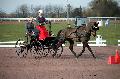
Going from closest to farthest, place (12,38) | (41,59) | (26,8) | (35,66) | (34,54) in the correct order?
1. (26,8)
2. (35,66)
3. (41,59)
4. (34,54)
5. (12,38)

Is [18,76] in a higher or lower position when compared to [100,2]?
lower

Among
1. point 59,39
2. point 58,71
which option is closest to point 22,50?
point 59,39

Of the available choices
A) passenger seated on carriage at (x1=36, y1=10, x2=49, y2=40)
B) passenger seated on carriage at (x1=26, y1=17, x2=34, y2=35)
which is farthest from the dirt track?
passenger seated on carriage at (x1=26, y1=17, x2=34, y2=35)

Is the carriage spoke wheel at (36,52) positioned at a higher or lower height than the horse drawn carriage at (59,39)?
lower

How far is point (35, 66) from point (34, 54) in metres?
3.40

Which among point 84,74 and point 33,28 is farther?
point 33,28

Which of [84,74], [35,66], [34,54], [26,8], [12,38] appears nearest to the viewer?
[26,8]

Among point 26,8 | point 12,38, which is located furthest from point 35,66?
point 12,38

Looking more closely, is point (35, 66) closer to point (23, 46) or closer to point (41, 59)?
point (41, 59)

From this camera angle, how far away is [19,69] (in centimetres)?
1052

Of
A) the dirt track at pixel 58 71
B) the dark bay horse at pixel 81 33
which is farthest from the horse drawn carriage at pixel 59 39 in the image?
the dirt track at pixel 58 71

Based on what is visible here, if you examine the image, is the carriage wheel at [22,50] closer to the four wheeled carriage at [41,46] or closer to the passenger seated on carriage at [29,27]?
the four wheeled carriage at [41,46]

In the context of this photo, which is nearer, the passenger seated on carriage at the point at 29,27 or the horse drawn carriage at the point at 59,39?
the passenger seated on carriage at the point at 29,27

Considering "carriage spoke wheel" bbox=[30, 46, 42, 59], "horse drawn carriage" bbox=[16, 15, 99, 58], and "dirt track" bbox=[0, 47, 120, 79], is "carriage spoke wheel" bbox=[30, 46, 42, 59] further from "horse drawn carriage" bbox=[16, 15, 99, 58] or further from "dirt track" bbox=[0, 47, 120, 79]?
"dirt track" bbox=[0, 47, 120, 79]
